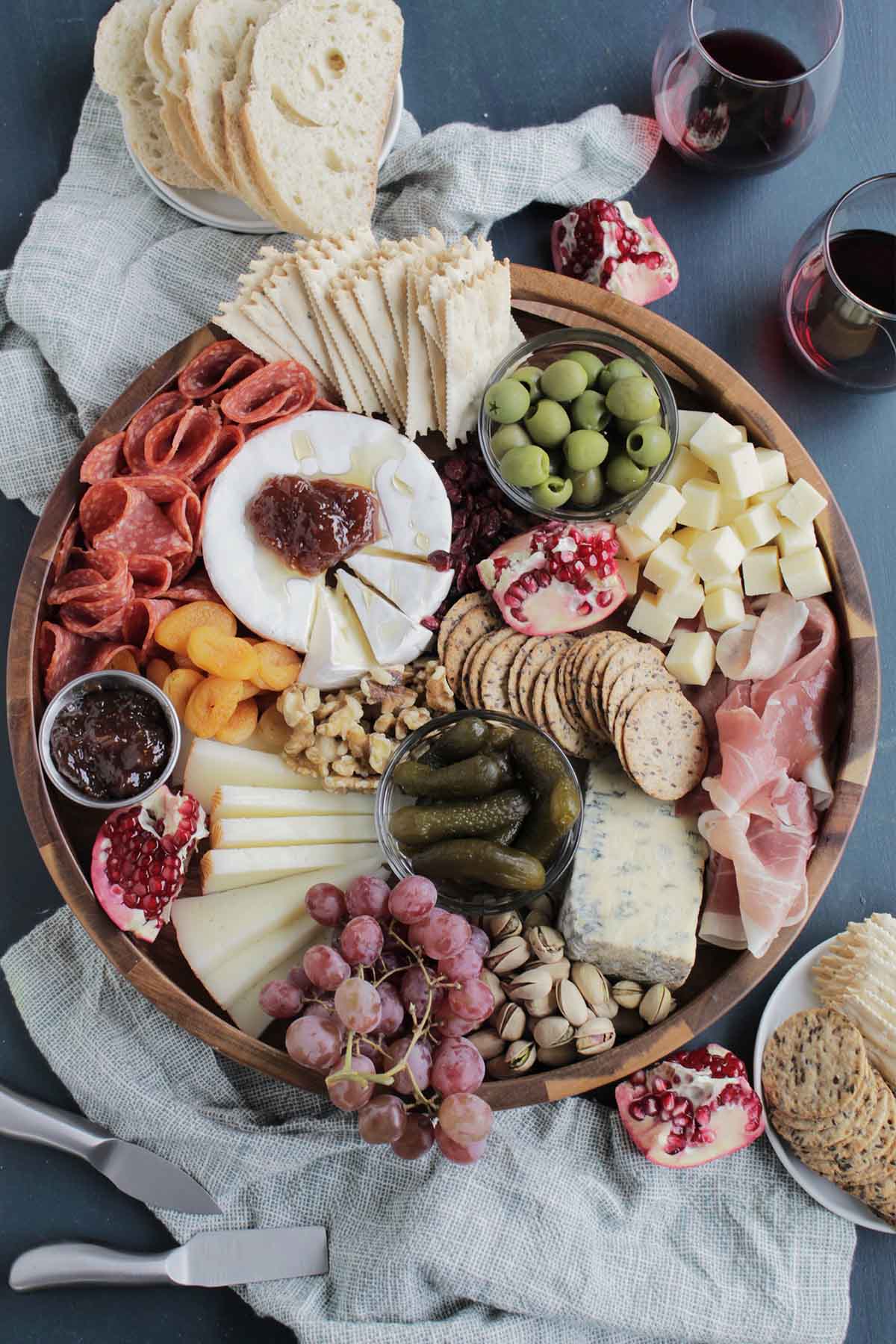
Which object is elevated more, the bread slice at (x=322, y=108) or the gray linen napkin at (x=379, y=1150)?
the bread slice at (x=322, y=108)

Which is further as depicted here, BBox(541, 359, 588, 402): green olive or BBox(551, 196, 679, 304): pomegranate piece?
BBox(551, 196, 679, 304): pomegranate piece

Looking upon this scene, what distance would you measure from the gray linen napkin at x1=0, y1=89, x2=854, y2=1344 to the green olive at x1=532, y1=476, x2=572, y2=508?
24.3 inches

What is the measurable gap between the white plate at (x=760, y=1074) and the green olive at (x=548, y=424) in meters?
1.03

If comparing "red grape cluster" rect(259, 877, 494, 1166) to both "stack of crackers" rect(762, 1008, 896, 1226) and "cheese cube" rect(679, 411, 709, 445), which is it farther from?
"cheese cube" rect(679, 411, 709, 445)

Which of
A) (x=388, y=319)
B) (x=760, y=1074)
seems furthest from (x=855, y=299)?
(x=760, y=1074)

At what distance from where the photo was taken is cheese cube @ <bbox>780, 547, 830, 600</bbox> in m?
2.00

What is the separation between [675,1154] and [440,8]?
2.28m

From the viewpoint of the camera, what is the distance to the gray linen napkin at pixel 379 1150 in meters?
1.93

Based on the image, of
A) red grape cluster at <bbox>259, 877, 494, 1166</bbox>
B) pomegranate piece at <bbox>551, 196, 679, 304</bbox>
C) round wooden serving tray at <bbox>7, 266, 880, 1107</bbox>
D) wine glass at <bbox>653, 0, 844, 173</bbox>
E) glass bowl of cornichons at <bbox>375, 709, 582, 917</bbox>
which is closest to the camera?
red grape cluster at <bbox>259, 877, 494, 1166</bbox>

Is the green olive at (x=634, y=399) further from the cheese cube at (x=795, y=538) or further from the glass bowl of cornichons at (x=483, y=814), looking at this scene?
the glass bowl of cornichons at (x=483, y=814)

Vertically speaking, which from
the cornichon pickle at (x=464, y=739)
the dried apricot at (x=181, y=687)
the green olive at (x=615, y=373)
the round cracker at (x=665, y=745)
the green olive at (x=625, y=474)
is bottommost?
the round cracker at (x=665, y=745)

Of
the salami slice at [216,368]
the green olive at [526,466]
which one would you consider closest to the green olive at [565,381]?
the green olive at [526,466]

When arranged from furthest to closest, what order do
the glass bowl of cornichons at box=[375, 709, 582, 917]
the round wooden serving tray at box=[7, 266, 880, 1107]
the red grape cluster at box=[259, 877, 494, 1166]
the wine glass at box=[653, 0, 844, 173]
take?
1. the wine glass at box=[653, 0, 844, 173]
2. the round wooden serving tray at box=[7, 266, 880, 1107]
3. the glass bowl of cornichons at box=[375, 709, 582, 917]
4. the red grape cluster at box=[259, 877, 494, 1166]

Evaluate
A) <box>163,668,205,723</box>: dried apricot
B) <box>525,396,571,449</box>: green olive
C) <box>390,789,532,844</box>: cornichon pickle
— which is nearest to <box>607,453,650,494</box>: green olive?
<box>525,396,571,449</box>: green olive
